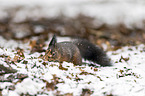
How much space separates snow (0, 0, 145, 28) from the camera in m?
11.9

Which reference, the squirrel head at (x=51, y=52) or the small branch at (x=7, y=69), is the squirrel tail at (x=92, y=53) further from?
the small branch at (x=7, y=69)

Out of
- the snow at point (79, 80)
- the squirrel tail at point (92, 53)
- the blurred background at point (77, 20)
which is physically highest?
the blurred background at point (77, 20)

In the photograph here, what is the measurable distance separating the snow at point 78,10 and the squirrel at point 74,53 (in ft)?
20.0

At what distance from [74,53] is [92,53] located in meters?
0.68

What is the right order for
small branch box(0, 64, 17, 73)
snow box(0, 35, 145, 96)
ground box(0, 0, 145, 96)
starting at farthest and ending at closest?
small branch box(0, 64, 17, 73), ground box(0, 0, 145, 96), snow box(0, 35, 145, 96)

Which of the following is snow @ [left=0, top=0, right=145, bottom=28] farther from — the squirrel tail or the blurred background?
the squirrel tail

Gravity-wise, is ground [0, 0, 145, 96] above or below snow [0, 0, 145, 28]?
below

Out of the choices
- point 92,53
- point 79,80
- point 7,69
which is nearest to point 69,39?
point 92,53

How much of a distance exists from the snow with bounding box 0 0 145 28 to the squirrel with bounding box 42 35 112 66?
6.09 meters

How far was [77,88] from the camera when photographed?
397 centimetres

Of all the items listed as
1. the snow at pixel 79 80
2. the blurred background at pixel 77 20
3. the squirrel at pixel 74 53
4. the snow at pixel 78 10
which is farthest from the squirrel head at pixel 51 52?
the snow at pixel 78 10

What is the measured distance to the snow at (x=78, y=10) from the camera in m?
11.9

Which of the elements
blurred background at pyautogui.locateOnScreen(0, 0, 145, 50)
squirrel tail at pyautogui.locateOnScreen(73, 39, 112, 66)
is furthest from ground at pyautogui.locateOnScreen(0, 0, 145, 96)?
squirrel tail at pyautogui.locateOnScreen(73, 39, 112, 66)

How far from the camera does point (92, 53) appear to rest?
6070 mm
